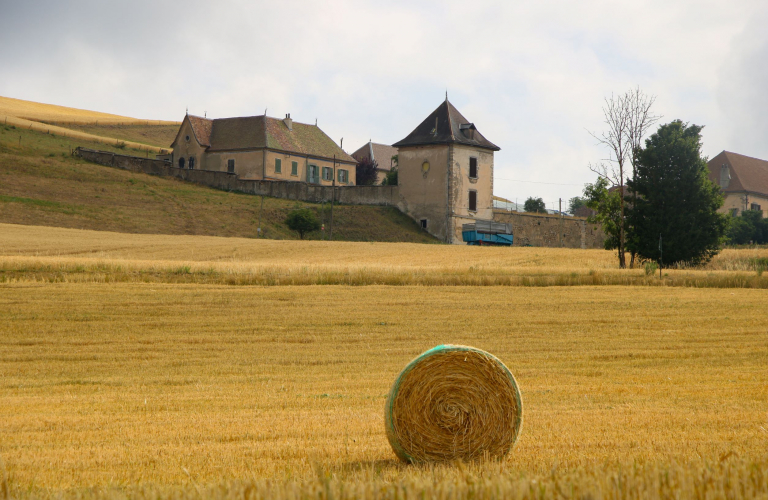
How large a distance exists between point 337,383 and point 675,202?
34.1 meters

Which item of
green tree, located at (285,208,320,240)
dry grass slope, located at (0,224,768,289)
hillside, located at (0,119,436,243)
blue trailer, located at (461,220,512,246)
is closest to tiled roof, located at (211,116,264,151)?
hillside, located at (0,119,436,243)

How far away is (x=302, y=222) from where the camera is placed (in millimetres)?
61375

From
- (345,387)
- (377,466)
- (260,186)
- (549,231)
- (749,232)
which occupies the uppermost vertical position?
(260,186)

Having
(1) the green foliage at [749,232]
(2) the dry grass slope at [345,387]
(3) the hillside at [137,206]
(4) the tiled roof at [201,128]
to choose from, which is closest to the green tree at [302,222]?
(3) the hillside at [137,206]

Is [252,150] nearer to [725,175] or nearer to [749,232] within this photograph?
[749,232]

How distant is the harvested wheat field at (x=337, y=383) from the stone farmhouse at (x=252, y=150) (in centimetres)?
5032

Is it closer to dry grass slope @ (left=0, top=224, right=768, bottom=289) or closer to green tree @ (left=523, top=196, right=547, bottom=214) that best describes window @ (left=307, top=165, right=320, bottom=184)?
green tree @ (left=523, top=196, right=547, bottom=214)

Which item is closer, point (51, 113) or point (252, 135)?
point (252, 135)

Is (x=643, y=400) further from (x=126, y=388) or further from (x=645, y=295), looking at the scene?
(x=645, y=295)

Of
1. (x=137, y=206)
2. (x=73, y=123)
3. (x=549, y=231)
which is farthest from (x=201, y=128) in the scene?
(x=73, y=123)

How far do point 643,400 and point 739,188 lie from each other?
8993 centimetres

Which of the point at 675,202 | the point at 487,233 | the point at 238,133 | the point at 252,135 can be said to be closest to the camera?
the point at 675,202

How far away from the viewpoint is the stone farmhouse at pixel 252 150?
77812mm

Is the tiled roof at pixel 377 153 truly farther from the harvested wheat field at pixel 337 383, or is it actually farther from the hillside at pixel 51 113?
the harvested wheat field at pixel 337 383
